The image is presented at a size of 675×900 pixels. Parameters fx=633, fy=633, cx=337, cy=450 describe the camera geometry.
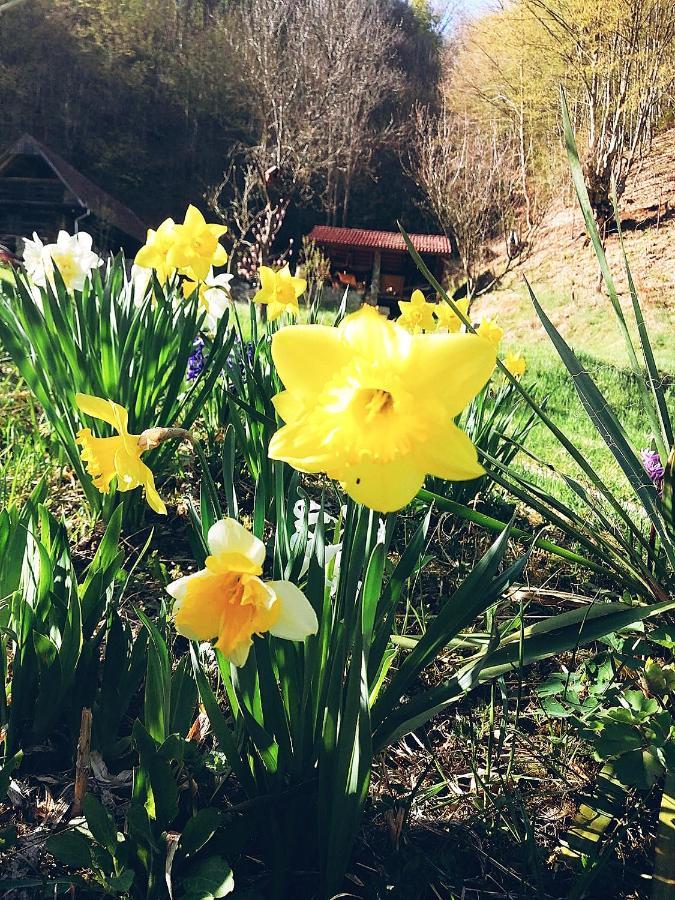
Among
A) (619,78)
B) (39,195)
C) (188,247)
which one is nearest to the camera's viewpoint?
(188,247)

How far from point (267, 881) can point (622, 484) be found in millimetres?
1960

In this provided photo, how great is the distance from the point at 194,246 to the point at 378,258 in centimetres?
1125

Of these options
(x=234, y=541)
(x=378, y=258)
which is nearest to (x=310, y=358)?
(x=234, y=541)

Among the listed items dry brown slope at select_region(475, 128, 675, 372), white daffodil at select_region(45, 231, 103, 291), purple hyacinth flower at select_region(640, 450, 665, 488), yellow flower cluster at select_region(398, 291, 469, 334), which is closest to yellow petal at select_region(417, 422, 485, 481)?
purple hyacinth flower at select_region(640, 450, 665, 488)

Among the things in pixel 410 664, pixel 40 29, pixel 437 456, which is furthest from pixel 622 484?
pixel 40 29

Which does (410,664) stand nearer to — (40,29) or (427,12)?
(40,29)

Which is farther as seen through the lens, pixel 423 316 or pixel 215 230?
pixel 423 316

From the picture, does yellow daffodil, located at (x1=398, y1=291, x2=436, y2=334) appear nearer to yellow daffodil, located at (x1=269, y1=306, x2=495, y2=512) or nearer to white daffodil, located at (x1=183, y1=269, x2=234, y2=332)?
white daffodil, located at (x1=183, y1=269, x2=234, y2=332)

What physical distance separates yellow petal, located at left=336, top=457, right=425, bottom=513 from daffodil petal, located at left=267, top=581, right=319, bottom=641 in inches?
4.4

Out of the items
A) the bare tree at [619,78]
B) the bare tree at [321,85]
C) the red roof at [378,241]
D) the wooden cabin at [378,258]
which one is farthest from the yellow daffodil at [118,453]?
the bare tree at [321,85]

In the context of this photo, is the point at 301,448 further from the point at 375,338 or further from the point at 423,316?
the point at 423,316

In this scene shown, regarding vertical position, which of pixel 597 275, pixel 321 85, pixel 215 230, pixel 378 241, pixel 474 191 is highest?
pixel 321 85

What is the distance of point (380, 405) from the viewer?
47cm

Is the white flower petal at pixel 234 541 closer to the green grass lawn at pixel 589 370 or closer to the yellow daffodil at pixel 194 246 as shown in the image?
the green grass lawn at pixel 589 370
